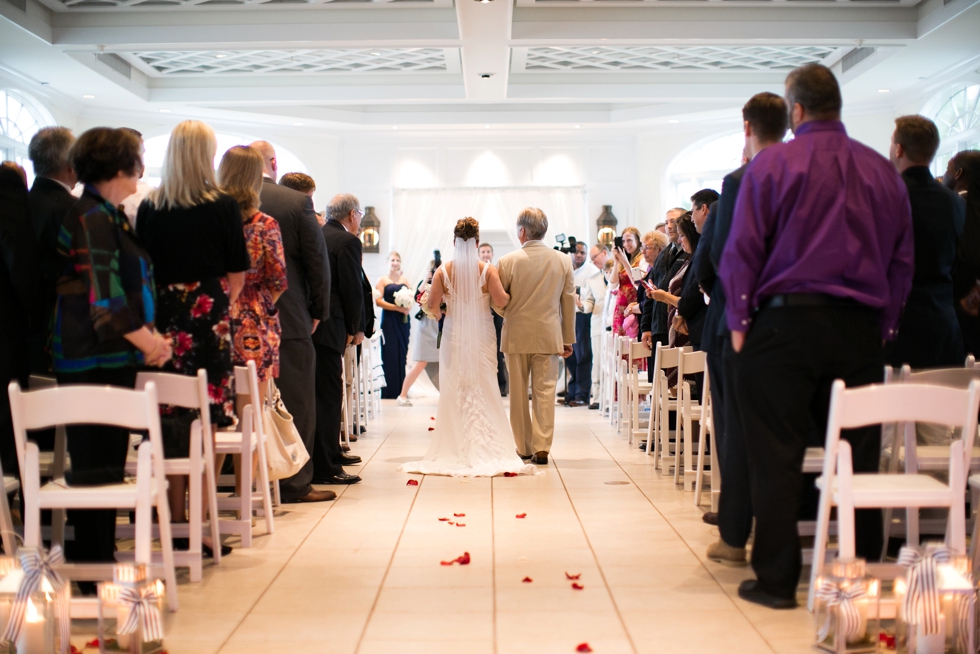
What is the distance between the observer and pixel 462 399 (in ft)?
19.2

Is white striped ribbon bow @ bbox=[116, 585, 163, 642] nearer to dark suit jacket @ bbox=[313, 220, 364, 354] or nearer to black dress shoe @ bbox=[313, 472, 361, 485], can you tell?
black dress shoe @ bbox=[313, 472, 361, 485]

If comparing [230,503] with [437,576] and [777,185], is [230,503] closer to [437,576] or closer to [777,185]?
[437,576]

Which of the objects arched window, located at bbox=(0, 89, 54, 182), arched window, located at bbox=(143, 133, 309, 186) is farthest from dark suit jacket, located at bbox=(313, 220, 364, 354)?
arched window, located at bbox=(143, 133, 309, 186)

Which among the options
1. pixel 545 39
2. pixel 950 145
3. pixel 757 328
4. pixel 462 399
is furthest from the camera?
pixel 950 145

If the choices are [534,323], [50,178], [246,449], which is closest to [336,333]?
[534,323]

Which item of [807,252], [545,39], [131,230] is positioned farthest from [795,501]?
[545,39]

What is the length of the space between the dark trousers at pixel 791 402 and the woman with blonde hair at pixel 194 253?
188 centimetres

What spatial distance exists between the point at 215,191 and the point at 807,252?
83.2 inches

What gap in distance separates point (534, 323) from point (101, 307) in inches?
141

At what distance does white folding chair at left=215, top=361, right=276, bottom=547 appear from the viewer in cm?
382

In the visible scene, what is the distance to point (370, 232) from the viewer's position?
12984mm

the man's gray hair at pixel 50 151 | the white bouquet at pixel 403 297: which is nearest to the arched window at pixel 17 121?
the white bouquet at pixel 403 297

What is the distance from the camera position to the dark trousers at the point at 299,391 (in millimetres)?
4832

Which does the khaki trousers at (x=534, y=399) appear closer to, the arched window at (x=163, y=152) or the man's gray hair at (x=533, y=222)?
the man's gray hair at (x=533, y=222)
